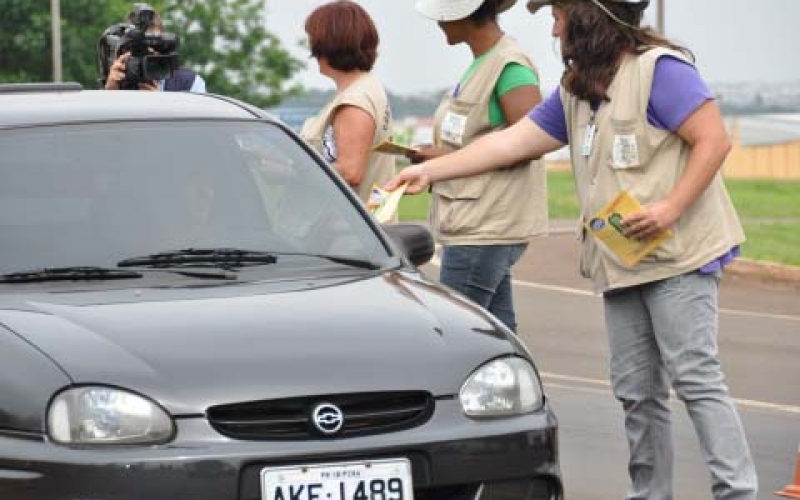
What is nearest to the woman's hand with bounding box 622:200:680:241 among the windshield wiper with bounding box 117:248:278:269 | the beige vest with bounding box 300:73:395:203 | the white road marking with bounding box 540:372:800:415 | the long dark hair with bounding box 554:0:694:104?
the long dark hair with bounding box 554:0:694:104

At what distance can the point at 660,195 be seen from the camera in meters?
7.86

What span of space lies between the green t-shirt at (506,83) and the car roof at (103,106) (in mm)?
1214

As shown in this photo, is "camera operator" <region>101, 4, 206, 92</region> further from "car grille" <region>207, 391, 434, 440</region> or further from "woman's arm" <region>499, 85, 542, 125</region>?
"car grille" <region>207, 391, 434, 440</region>

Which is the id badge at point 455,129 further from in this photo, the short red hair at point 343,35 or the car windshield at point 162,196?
the car windshield at point 162,196

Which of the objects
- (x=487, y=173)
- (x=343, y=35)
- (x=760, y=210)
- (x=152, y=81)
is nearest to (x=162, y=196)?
(x=487, y=173)

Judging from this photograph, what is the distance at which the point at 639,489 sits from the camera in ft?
27.2

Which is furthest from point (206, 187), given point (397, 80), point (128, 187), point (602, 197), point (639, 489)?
point (397, 80)

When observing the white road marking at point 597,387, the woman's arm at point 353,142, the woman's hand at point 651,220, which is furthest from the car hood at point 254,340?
the white road marking at point 597,387

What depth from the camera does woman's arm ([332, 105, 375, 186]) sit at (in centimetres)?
941

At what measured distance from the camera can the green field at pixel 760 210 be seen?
65.0 feet

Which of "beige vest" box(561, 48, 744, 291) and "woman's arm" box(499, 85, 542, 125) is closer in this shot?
"beige vest" box(561, 48, 744, 291)

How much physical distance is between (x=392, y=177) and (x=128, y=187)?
2.07m

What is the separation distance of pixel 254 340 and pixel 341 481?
49 centimetres

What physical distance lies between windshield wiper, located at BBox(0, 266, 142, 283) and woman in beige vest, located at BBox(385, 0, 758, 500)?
1639mm
